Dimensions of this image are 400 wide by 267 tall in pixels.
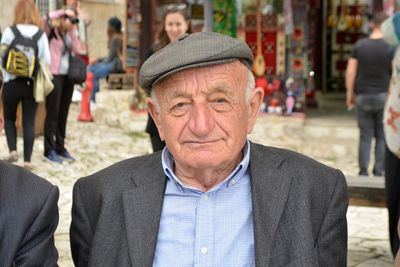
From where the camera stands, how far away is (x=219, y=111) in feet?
7.61

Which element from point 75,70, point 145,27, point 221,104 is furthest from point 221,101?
point 145,27

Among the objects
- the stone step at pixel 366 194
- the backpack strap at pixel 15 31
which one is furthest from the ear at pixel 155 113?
the backpack strap at pixel 15 31

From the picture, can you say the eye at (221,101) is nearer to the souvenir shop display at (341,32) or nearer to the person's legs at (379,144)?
the person's legs at (379,144)

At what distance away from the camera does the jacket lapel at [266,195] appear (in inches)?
89.2

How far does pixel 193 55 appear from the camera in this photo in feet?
7.38

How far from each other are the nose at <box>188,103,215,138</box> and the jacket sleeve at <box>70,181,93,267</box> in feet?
1.49

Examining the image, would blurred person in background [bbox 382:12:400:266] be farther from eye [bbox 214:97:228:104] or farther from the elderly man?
eye [bbox 214:97:228:104]

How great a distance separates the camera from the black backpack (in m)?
7.23

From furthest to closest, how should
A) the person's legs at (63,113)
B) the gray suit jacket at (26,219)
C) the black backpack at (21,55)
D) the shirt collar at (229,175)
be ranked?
the person's legs at (63,113)
the black backpack at (21,55)
the shirt collar at (229,175)
the gray suit jacket at (26,219)

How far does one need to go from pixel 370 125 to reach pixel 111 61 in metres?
6.23

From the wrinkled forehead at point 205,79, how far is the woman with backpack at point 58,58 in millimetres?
5858

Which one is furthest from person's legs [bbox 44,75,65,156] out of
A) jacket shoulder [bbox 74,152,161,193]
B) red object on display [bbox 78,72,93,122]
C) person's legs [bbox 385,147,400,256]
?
jacket shoulder [bbox 74,152,161,193]

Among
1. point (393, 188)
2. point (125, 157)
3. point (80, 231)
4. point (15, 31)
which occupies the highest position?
point (15, 31)

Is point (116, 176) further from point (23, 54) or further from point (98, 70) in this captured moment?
point (98, 70)
